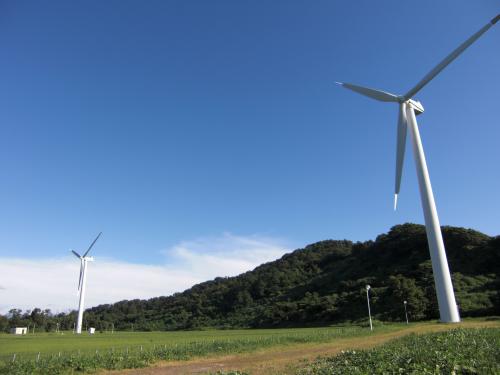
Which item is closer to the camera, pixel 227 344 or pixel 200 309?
pixel 227 344

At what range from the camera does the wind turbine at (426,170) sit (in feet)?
137

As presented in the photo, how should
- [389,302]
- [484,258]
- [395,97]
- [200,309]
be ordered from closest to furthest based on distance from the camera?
[395,97]
[389,302]
[484,258]
[200,309]

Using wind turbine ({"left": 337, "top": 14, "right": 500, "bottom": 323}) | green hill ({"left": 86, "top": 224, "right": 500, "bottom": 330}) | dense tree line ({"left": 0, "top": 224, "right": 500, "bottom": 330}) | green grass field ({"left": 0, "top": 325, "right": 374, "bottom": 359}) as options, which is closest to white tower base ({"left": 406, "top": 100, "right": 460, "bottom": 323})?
wind turbine ({"left": 337, "top": 14, "right": 500, "bottom": 323})

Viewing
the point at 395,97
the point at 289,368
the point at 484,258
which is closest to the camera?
the point at 289,368

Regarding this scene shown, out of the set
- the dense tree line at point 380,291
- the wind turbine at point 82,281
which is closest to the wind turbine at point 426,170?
the dense tree line at point 380,291

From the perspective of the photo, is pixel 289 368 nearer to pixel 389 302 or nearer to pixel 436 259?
pixel 436 259

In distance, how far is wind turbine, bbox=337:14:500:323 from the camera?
41.8 metres

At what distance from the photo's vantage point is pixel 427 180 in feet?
149

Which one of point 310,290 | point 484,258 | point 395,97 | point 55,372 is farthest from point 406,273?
point 55,372

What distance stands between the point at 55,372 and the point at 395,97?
45901 millimetres

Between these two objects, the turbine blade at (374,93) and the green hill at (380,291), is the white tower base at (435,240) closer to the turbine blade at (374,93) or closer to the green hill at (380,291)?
the turbine blade at (374,93)

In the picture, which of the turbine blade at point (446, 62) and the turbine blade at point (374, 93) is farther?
the turbine blade at point (374, 93)

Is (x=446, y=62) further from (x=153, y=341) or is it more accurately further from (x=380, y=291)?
(x=380, y=291)

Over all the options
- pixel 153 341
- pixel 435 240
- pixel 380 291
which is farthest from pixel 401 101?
pixel 380 291
